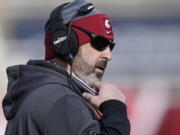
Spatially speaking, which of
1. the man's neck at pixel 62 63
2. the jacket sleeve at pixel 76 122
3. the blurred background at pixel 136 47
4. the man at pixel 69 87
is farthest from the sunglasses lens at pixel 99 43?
the blurred background at pixel 136 47

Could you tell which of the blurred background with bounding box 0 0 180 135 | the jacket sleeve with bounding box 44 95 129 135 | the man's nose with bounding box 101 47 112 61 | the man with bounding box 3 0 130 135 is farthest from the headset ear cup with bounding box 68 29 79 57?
the blurred background with bounding box 0 0 180 135

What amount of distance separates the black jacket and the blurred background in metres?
3.22

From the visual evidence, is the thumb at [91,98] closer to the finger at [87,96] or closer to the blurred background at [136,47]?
the finger at [87,96]

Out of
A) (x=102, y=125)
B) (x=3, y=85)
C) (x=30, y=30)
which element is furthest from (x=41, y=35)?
(x=102, y=125)

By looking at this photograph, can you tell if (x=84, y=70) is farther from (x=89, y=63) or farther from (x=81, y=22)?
(x=81, y=22)

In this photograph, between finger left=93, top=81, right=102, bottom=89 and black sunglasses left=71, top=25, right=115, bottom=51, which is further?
black sunglasses left=71, top=25, right=115, bottom=51

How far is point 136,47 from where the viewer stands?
629 cm

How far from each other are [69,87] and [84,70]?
0.60ft

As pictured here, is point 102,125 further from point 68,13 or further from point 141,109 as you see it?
point 141,109

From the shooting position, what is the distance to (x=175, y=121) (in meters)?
5.47

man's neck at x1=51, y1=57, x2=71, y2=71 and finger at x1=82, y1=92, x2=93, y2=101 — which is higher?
man's neck at x1=51, y1=57, x2=71, y2=71

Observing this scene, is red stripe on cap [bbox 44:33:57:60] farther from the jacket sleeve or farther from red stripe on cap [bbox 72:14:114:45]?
the jacket sleeve

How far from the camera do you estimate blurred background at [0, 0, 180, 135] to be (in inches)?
227

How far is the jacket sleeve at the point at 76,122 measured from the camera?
2.06 meters
